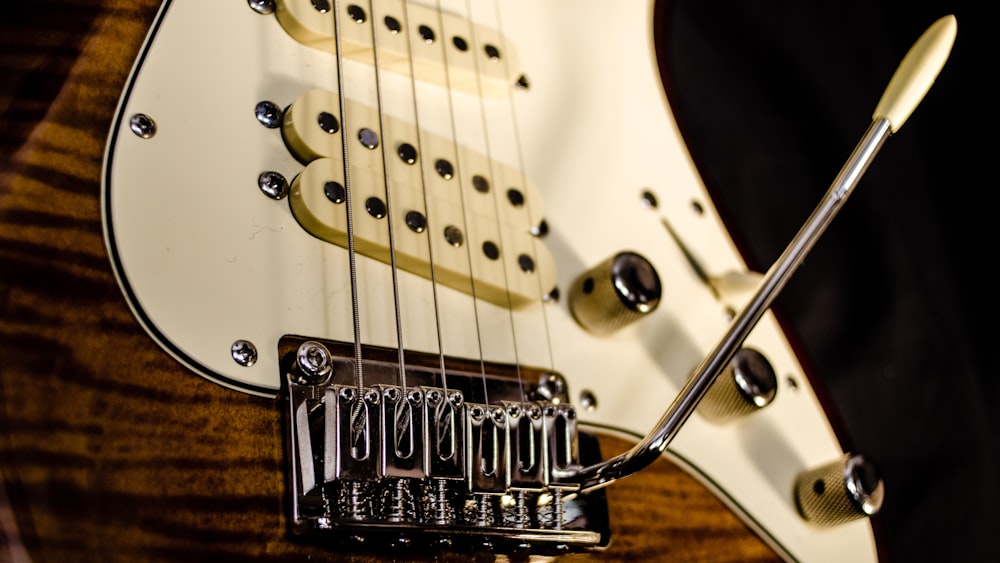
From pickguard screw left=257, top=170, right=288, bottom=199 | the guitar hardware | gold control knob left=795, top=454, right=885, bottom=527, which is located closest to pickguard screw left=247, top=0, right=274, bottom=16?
pickguard screw left=257, top=170, right=288, bottom=199

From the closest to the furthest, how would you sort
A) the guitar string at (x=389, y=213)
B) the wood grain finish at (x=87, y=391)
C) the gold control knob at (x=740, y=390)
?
the wood grain finish at (x=87, y=391) < the guitar string at (x=389, y=213) < the gold control knob at (x=740, y=390)

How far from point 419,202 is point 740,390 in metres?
0.26

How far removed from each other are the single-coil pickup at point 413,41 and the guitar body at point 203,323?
0.02m

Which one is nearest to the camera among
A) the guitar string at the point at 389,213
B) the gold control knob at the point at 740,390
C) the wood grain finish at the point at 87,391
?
the wood grain finish at the point at 87,391

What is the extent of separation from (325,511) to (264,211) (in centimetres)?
17

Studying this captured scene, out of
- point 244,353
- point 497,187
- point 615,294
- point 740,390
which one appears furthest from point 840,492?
point 244,353

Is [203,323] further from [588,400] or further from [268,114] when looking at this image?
[588,400]

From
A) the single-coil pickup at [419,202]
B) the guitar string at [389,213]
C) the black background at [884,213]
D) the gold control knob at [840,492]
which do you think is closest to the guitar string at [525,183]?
the single-coil pickup at [419,202]

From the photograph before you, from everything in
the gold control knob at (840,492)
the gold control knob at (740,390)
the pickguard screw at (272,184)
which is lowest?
the gold control knob at (840,492)

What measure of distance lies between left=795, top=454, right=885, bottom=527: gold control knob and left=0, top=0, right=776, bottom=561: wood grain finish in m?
0.33

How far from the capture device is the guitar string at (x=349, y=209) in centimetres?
49

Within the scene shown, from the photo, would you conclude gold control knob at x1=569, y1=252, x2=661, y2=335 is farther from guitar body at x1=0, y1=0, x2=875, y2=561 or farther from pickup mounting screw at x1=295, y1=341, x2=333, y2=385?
pickup mounting screw at x1=295, y1=341, x2=333, y2=385

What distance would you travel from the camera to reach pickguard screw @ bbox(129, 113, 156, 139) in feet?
1.60

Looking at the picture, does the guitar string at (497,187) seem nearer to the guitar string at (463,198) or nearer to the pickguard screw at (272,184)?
the guitar string at (463,198)
